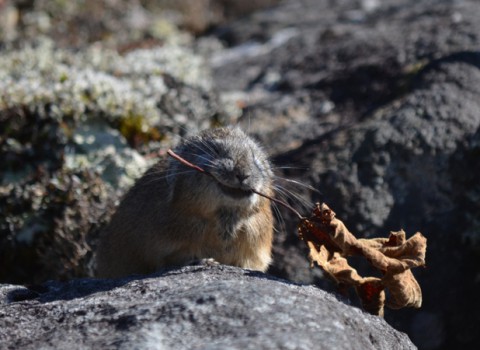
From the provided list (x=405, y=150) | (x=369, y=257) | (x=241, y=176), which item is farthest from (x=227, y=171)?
(x=405, y=150)

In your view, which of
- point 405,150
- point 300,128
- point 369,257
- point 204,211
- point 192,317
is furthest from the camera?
point 300,128

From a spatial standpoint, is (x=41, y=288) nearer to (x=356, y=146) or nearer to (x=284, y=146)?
(x=356, y=146)

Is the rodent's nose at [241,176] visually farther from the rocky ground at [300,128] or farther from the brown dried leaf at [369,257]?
the rocky ground at [300,128]

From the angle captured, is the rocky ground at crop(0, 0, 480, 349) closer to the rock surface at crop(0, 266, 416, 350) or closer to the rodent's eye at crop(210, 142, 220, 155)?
A: the rodent's eye at crop(210, 142, 220, 155)

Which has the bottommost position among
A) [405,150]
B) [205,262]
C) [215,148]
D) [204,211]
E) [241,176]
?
[205,262]

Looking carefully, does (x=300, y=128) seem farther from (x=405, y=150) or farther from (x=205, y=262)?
(x=205, y=262)
